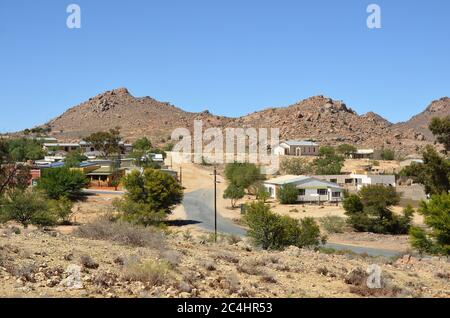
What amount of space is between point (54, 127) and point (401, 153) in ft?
384

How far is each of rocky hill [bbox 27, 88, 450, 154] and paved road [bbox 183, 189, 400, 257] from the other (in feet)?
260

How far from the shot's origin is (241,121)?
171 metres

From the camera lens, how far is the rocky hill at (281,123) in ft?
499

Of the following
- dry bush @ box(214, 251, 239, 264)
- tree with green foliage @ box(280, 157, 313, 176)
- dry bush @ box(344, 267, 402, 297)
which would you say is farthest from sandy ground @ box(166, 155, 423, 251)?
dry bush @ box(344, 267, 402, 297)

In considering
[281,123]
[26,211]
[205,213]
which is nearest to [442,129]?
[205,213]

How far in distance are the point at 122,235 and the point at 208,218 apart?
1289 inches

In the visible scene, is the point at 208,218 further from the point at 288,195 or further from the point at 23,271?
the point at 23,271

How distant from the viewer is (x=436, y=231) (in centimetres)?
2939

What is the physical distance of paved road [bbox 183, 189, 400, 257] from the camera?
36666mm

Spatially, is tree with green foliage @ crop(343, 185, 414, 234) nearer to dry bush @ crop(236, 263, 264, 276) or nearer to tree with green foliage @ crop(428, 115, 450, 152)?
tree with green foliage @ crop(428, 115, 450, 152)
